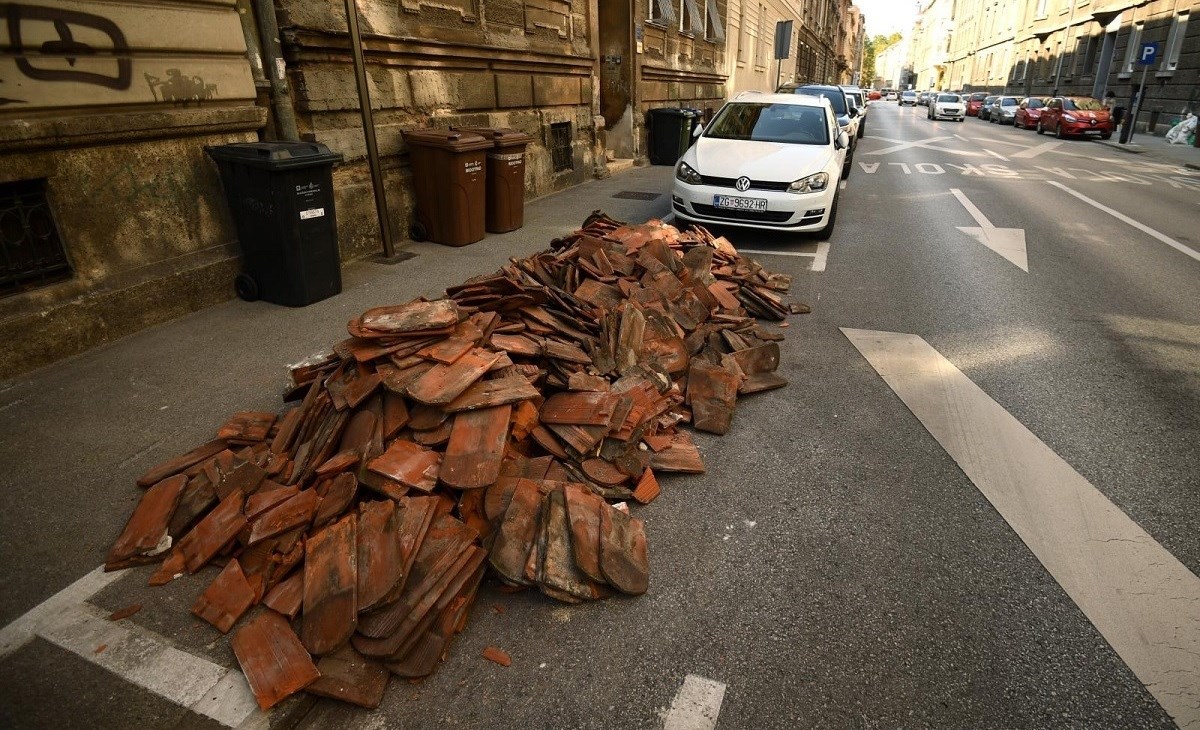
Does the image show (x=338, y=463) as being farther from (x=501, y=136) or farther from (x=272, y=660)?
(x=501, y=136)

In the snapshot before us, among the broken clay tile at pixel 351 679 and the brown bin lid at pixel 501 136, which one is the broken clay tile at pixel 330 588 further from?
the brown bin lid at pixel 501 136

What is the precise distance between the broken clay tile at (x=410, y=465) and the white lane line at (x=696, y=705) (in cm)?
143

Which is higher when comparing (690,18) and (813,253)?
(690,18)

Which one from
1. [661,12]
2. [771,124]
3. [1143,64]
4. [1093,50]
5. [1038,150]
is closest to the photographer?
[771,124]

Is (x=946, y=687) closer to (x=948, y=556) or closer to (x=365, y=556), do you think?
(x=948, y=556)

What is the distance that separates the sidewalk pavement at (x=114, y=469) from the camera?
2.26 metres

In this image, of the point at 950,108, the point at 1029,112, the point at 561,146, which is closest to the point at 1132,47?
the point at 1029,112

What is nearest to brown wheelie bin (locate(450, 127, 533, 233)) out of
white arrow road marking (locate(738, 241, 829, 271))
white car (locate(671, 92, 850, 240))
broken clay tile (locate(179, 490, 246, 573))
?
white car (locate(671, 92, 850, 240))

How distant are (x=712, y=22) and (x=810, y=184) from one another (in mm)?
18017

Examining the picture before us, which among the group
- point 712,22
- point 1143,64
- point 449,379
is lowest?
point 449,379

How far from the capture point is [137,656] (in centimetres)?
237

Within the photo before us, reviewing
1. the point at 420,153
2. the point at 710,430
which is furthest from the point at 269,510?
the point at 420,153

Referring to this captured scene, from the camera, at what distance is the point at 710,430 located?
4066 millimetres

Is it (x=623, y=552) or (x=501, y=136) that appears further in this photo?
(x=501, y=136)
